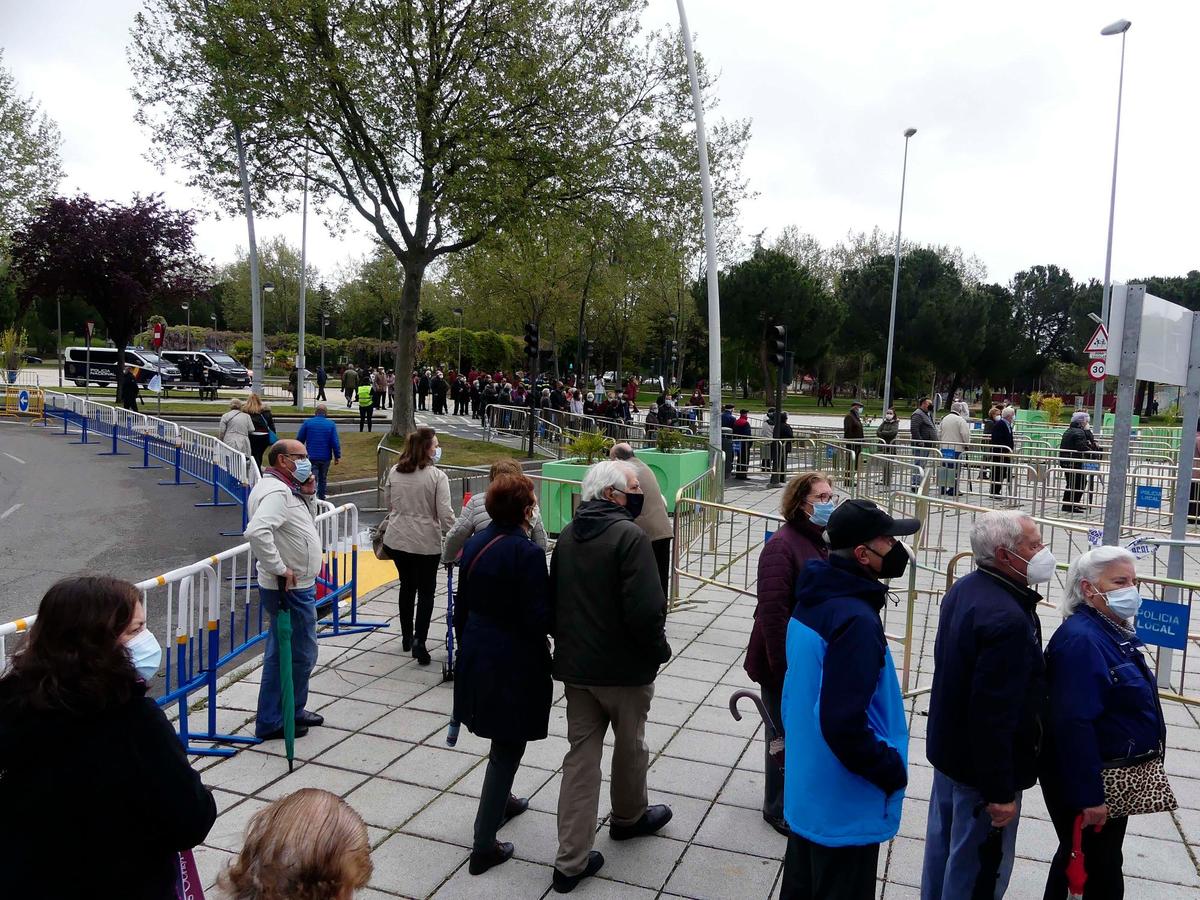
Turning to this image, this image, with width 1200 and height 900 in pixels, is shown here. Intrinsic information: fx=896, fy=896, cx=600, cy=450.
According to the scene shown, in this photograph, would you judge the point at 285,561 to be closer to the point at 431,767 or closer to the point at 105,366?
the point at 431,767

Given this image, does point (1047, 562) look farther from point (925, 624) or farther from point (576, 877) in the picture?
point (925, 624)

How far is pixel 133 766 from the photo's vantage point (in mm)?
2113

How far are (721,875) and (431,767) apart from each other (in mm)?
1845

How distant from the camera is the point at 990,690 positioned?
Answer: 3.03 meters

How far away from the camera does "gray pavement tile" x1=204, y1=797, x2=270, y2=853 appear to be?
13.5 ft

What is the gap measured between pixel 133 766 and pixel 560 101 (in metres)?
20.2

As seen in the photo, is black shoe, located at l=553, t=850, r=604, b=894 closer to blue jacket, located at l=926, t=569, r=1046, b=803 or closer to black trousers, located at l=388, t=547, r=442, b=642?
blue jacket, located at l=926, t=569, r=1046, b=803

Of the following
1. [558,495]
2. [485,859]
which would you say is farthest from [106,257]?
[485,859]

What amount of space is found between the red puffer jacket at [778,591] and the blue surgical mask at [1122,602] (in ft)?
3.51

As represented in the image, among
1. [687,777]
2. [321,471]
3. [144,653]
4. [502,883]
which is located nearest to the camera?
[144,653]

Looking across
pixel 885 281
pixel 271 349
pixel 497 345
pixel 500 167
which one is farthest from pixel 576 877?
pixel 271 349

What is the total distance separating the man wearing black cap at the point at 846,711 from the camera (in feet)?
8.99

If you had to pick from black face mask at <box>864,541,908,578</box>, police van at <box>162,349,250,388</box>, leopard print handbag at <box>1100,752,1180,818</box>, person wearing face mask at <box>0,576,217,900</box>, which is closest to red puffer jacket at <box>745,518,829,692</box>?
black face mask at <box>864,541,908,578</box>

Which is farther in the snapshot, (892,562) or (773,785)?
(773,785)
